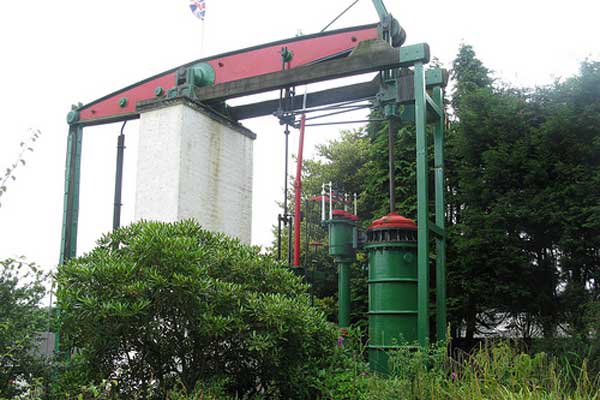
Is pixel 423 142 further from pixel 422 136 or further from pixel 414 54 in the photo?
pixel 414 54

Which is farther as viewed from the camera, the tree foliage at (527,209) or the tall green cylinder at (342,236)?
the tree foliage at (527,209)

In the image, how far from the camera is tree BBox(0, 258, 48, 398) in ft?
15.4

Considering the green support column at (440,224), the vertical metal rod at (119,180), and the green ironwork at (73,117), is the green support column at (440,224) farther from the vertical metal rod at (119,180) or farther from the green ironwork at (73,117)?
the green ironwork at (73,117)

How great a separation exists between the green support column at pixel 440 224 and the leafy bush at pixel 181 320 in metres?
2.65

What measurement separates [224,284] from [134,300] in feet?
2.29

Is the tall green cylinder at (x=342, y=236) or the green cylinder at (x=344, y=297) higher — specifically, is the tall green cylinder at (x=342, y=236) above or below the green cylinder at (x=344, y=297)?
above

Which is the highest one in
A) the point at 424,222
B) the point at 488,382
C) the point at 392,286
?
the point at 424,222

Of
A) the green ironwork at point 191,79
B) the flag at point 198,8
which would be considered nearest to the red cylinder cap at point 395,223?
the green ironwork at point 191,79

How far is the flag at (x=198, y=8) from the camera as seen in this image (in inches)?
400

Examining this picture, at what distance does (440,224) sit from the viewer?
8.11 meters

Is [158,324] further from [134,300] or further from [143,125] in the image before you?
[143,125]

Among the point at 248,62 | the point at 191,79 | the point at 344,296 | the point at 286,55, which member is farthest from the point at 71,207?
the point at 344,296

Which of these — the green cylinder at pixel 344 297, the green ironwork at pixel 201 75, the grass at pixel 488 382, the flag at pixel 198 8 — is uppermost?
the flag at pixel 198 8

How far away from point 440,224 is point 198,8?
17.2 ft
